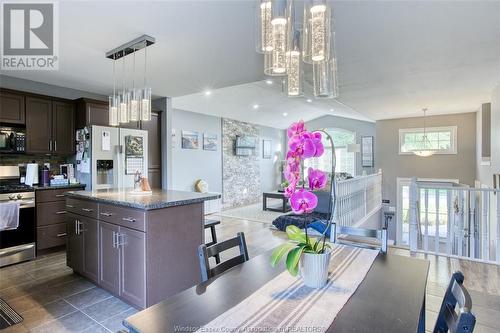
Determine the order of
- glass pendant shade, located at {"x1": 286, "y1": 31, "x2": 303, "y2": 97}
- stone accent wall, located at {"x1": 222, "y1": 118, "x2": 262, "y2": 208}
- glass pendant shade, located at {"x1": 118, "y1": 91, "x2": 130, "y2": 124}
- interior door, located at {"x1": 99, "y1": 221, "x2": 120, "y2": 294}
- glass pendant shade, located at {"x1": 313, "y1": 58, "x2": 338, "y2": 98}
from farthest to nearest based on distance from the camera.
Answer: stone accent wall, located at {"x1": 222, "y1": 118, "x2": 262, "y2": 208} < glass pendant shade, located at {"x1": 118, "y1": 91, "x2": 130, "y2": 124} < interior door, located at {"x1": 99, "y1": 221, "x2": 120, "y2": 294} < glass pendant shade, located at {"x1": 313, "y1": 58, "x2": 338, "y2": 98} < glass pendant shade, located at {"x1": 286, "y1": 31, "x2": 303, "y2": 97}

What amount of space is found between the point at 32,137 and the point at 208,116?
4487 mm

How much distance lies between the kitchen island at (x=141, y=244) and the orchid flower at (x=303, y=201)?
4.79 ft

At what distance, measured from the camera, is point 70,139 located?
438 cm

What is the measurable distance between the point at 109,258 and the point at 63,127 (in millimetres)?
2687

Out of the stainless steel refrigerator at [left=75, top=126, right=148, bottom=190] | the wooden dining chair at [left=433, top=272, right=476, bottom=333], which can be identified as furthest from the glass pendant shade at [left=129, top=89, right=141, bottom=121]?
the wooden dining chair at [left=433, top=272, right=476, bottom=333]

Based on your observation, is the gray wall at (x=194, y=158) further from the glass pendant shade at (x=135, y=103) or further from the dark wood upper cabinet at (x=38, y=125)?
the glass pendant shade at (x=135, y=103)

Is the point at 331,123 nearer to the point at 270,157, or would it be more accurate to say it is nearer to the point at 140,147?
the point at 270,157

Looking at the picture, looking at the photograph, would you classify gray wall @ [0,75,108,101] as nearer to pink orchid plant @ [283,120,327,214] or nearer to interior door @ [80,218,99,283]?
interior door @ [80,218,99,283]

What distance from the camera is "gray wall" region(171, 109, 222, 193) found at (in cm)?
700

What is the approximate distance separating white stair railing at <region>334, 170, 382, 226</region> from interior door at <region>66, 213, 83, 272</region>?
3410mm

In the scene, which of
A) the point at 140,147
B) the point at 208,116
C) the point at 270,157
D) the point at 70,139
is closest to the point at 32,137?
the point at 70,139

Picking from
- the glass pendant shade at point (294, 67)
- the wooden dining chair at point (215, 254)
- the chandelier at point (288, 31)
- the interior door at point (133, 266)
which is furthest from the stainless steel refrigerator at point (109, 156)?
the wooden dining chair at point (215, 254)

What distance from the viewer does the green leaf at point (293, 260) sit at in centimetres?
111

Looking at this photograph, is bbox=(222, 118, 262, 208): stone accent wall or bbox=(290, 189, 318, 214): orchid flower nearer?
bbox=(290, 189, 318, 214): orchid flower
